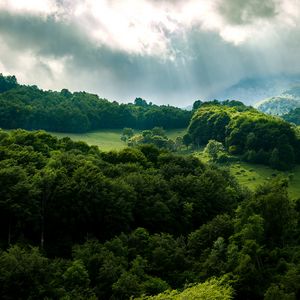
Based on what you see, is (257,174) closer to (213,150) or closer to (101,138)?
(213,150)

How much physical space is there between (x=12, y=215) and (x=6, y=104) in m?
111

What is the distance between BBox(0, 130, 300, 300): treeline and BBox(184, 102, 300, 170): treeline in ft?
204

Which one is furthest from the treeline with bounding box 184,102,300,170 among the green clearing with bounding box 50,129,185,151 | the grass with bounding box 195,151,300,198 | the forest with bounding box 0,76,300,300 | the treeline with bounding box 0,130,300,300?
the treeline with bounding box 0,130,300,300

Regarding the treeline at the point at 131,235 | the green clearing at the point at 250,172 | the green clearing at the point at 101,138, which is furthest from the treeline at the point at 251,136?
the treeline at the point at 131,235

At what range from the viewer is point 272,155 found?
142875mm

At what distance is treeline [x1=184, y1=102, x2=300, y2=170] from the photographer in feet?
477

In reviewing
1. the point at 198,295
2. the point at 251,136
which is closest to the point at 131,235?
the point at 198,295

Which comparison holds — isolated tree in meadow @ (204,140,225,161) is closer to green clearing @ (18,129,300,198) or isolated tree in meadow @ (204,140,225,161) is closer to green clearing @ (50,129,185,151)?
green clearing @ (18,129,300,198)

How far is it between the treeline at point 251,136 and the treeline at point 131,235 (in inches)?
2454

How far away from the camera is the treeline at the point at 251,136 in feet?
477

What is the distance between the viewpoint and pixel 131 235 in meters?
65.3

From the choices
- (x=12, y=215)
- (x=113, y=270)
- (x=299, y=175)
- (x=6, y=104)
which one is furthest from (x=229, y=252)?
(x=6, y=104)

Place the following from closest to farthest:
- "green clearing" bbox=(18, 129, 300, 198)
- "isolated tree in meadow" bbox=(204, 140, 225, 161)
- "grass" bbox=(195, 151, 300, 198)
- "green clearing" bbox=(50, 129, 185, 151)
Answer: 1. "grass" bbox=(195, 151, 300, 198)
2. "green clearing" bbox=(18, 129, 300, 198)
3. "isolated tree in meadow" bbox=(204, 140, 225, 161)
4. "green clearing" bbox=(50, 129, 185, 151)

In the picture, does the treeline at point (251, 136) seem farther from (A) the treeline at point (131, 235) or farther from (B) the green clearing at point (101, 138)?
(A) the treeline at point (131, 235)
